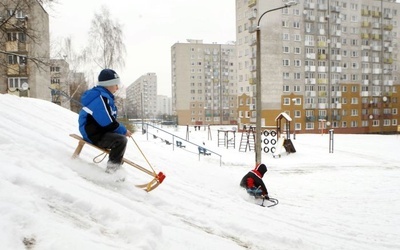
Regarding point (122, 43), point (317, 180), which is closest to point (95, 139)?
point (317, 180)

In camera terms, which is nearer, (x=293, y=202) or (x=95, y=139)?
(x=95, y=139)

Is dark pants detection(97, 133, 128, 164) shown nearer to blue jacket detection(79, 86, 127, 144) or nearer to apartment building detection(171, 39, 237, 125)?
blue jacket detection(79, 86, 127, 144)

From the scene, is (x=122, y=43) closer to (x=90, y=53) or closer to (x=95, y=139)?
(x=90, y=53)

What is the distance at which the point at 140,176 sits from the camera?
249 inches

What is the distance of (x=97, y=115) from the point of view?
15.7 feet

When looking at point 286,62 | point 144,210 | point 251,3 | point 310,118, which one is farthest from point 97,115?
point 251,3

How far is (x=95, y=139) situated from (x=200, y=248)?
2450 mm

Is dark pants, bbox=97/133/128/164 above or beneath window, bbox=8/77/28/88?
beneath

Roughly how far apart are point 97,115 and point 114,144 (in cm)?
53

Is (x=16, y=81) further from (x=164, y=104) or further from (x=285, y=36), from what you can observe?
(x=164, y=104)

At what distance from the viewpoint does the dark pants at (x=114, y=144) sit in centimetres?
487

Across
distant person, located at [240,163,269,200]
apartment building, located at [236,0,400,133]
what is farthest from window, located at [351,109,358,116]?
distant person, located at [240,163,269,200]

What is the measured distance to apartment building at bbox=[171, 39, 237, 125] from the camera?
82.0 meters

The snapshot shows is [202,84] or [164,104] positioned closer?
[202,84]
